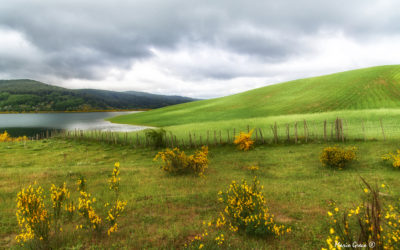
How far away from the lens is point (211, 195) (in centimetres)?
990

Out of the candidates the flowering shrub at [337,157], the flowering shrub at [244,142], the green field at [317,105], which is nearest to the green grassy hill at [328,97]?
the green field at [317,105]

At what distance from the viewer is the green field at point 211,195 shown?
5.89 meters

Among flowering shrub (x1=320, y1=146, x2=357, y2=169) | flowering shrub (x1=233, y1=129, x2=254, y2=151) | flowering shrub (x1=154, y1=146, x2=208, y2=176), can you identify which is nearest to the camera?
flowering shrub (x1=320, y1=146, x2=357, y2=169)

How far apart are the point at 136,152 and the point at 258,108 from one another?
4525 centimetres

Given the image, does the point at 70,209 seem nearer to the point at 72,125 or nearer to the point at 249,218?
the point at 249,218

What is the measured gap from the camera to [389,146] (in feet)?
57.8

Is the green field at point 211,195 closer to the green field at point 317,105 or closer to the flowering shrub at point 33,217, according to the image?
the flowering shrub at point 33,217

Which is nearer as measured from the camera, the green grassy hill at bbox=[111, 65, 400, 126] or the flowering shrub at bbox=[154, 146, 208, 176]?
the flowering shrub at bbox=[154, 146, 208, 176]

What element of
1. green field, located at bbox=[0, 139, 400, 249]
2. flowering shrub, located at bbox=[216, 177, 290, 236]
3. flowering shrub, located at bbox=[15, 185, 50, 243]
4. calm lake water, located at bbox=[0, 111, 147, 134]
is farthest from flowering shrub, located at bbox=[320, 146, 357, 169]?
calm lake water, located at bbox=[0, 111, 147, 134]

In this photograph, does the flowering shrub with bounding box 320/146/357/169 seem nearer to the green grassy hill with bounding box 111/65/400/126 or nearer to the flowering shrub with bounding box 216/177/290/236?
the flowering shrub with bounding box 216/177/290/236

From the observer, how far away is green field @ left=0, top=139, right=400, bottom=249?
232 inches

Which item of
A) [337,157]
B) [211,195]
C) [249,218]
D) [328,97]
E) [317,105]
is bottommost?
[211,195]

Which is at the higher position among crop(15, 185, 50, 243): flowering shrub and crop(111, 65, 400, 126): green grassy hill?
crop(111, 65, 400, 126): green grassy hill

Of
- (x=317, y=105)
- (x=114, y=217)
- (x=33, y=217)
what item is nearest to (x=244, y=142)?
(x=114, y=217)
